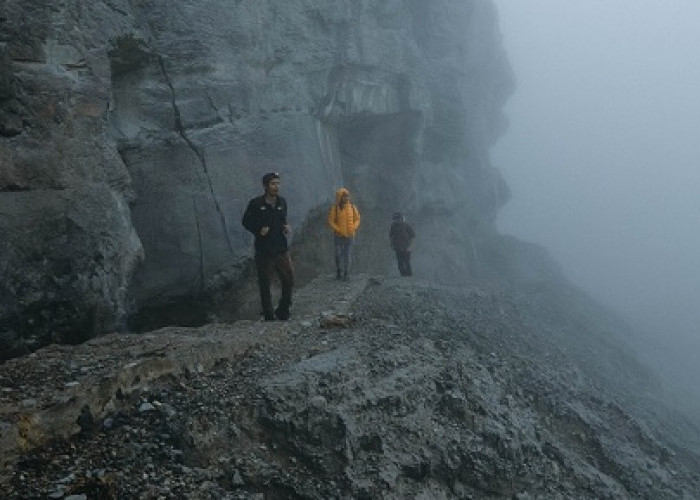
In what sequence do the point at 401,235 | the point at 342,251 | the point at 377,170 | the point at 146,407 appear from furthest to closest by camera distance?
the point at 377,170, the point at 401,235, the point at 342,251, the point at 146,407

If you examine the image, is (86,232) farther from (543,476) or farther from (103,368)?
(543,476)

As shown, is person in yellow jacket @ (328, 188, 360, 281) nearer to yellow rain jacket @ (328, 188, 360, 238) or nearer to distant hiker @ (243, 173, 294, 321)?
yellow rain jacket @ (328, 188, 360, 238)

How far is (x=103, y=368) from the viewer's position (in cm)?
605

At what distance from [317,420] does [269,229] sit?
10.8 ft

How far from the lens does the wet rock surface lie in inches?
192

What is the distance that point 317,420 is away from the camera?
6.19 metres

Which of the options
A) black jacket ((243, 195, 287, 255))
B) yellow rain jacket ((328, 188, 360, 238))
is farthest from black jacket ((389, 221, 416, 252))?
black jacket ((243, 195, 287, 255))

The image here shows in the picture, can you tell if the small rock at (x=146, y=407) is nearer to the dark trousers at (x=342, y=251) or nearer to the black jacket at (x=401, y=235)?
the dark trousers at (x=342, y=251)

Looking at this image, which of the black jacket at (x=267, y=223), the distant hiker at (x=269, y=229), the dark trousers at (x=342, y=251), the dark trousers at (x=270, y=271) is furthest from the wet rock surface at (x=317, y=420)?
the dark trousers at (x=342, y=251)

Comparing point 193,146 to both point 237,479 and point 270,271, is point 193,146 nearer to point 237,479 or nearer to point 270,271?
point 270,271

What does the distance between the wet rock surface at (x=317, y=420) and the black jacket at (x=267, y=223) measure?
3.70 feet

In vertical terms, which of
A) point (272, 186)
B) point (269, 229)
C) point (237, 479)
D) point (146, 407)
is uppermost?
point (272, 186)

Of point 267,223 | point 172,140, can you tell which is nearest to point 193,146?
point 172,140

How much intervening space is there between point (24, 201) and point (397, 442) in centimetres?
544
